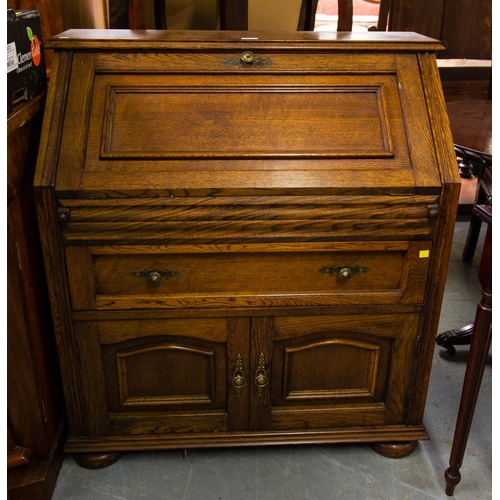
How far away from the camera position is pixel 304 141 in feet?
5.18

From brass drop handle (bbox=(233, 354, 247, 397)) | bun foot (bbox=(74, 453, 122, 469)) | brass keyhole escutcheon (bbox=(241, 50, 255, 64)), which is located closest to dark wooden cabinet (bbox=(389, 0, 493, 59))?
brass keyhole escutcheon (bbox=(241, 50, 255, 64))

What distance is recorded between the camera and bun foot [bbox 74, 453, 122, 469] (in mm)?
1836

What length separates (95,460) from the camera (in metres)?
1.84

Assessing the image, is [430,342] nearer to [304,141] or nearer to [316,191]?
[316,191]

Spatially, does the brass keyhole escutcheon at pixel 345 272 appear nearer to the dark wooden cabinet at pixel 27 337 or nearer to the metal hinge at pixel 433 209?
the metal hinge at pixel 433 209

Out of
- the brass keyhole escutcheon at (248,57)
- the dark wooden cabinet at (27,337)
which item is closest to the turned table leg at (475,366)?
the brass keyhole escutcheon at (248,57)

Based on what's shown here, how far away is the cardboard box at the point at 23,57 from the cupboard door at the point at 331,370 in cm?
92

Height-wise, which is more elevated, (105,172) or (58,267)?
(105,172)

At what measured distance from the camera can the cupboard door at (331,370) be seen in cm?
171

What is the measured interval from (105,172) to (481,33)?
3.79 metres

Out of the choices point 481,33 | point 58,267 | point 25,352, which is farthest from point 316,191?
point 481,33

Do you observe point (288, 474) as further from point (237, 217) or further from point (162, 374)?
point (237, 217)

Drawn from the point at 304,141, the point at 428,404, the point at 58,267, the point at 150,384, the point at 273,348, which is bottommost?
the point at 428,404

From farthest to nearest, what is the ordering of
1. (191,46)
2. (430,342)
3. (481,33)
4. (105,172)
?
(481,33)
(430,342)
(191,46)
(105,172)
